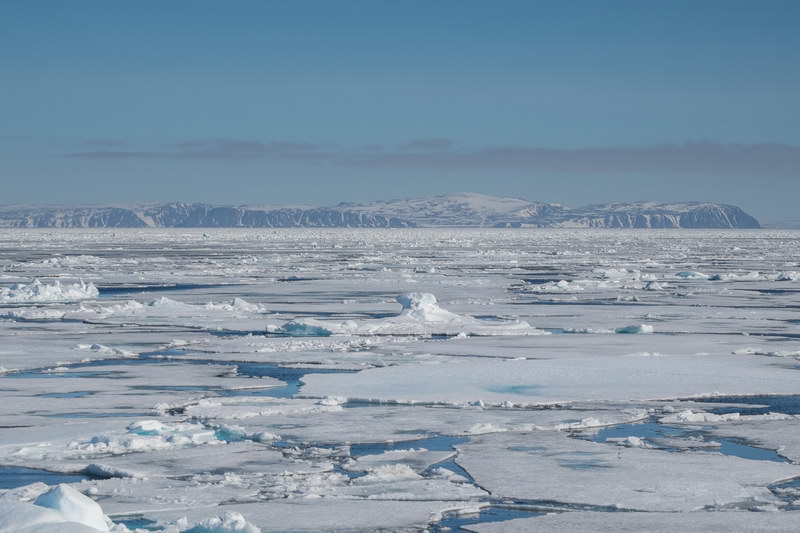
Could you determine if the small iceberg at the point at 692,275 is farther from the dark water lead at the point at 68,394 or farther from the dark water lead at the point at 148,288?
the dark water lead at the point at 68,394

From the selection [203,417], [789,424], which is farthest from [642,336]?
[203,417]

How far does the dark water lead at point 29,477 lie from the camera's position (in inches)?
269

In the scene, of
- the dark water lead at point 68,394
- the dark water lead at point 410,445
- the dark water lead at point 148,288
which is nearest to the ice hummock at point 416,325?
the dark water lead at point 68,394

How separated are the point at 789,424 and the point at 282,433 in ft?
13.3

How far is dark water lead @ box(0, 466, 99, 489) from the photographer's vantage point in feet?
22.4

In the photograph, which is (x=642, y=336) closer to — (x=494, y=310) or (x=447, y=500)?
(x=494, y=310)

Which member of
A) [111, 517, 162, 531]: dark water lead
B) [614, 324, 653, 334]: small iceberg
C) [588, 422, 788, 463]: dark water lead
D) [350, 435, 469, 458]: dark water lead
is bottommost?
[111, 517, 162, 531]: dark water lead

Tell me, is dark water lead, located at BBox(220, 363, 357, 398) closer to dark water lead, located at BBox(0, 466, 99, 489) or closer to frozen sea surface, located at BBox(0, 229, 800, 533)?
frozen sea surface, located at BBox(0, 229, 800, 533)

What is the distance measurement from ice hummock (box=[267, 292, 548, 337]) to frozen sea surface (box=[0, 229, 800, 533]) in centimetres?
5

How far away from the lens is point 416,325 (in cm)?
1662

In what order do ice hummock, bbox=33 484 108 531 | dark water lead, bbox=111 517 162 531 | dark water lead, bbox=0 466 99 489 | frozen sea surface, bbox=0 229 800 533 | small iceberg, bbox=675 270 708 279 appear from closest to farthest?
ice hummock, bbox=33 484 108 531 → dark water lead, bbox=111 517 162 531 → frozen sea surface, bbox=0 229 800 533 → dark water lead, bbox=0 466 99 489 → small iceberg, bbox=675 270 708 279

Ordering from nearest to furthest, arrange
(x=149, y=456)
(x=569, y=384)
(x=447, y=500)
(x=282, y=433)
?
1. (x=447, y=500)
2. (x=149, y=456)
3. (x=282, y=433)
4. (x=569, y=384)

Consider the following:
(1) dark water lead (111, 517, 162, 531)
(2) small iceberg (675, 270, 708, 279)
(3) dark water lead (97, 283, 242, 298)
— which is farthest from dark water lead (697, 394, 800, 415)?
(2) small iceberg (675, 270, 708, 279)

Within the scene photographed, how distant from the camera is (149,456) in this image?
765cm
